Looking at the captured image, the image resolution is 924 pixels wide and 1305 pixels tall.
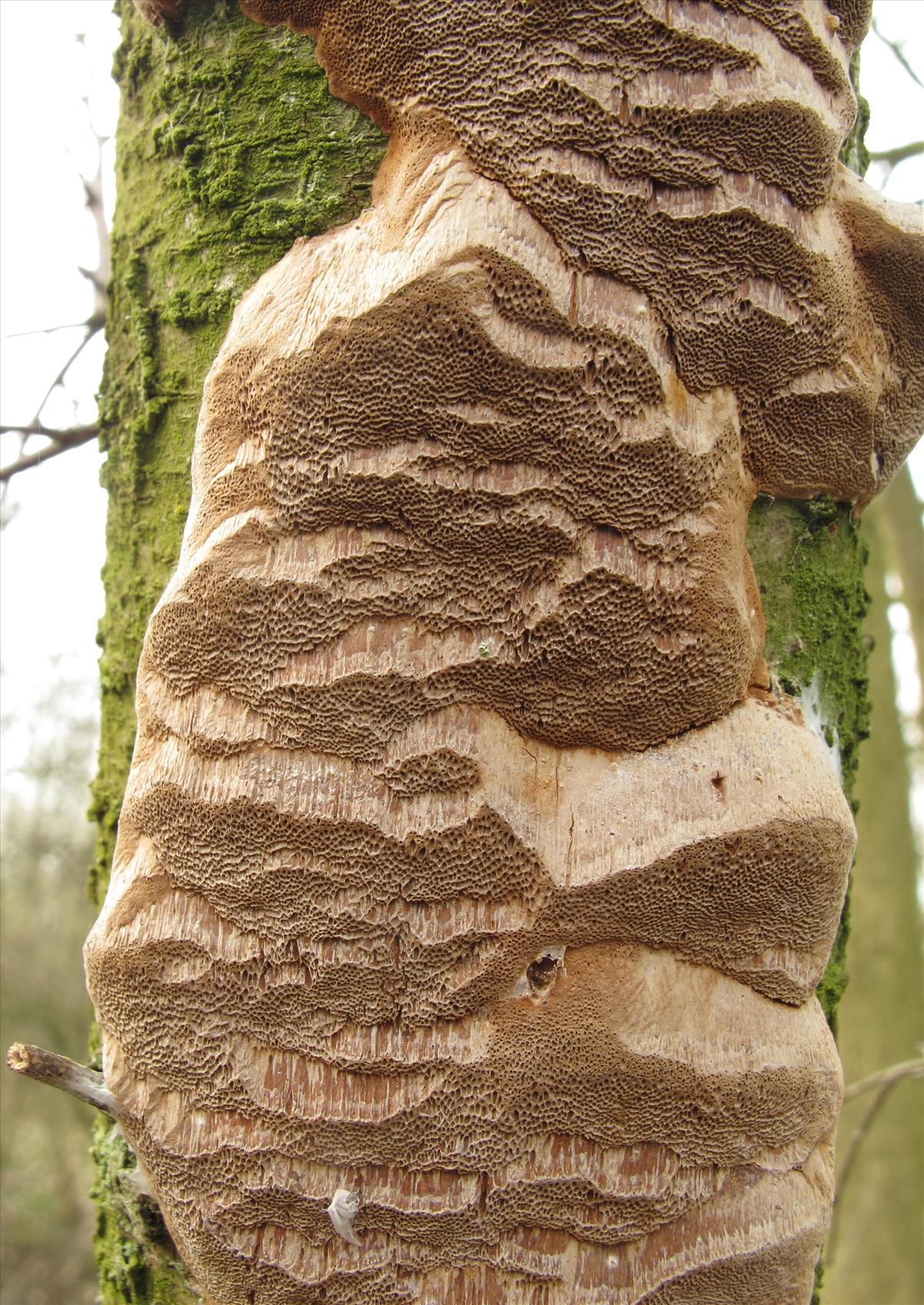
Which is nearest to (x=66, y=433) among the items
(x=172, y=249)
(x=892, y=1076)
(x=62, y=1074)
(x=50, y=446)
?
(x=50, y=446)

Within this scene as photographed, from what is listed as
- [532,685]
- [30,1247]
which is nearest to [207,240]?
[532,685]

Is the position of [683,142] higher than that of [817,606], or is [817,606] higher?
[683,142]

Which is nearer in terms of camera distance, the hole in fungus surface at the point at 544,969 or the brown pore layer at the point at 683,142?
the brown pore layer at the point at 683,142

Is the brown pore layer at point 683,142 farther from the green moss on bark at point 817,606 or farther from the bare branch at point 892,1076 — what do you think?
the bare branch at point 892,1076

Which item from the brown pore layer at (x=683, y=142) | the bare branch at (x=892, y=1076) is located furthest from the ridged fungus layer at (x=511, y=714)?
the bare branch at (x=892, y=1076)

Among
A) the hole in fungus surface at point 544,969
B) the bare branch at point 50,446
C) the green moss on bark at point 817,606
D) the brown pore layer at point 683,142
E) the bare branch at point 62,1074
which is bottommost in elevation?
the bare branch at point 62,1074

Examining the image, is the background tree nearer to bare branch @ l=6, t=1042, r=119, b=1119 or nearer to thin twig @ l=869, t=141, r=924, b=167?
bare branch @ l=6, t=1042, r=119, b=1119

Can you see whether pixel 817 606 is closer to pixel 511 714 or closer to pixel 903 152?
pixel 511 714
